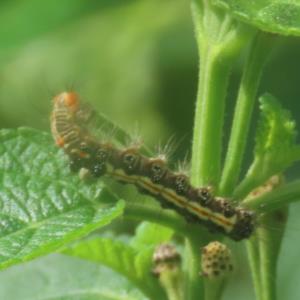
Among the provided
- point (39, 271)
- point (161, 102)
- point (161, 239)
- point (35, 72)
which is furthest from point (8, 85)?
point (161, 239)

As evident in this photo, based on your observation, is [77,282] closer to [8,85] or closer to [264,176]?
[264,176]

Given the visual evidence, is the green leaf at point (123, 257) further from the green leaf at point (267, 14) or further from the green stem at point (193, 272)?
the green leaf at point (267, 14)

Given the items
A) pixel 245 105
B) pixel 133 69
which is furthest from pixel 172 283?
pixel 133 69

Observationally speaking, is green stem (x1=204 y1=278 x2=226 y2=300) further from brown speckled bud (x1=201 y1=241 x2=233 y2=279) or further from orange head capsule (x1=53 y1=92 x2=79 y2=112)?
orange head capsule (x1=53 y1=92 x2=79 y2=112)

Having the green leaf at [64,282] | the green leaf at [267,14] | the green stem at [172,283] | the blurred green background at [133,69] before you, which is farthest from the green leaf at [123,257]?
the blurred green background at [133,69]

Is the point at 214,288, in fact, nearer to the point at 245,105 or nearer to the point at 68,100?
the point at 245,105

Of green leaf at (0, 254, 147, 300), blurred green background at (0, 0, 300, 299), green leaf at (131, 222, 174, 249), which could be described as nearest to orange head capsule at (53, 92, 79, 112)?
green leaf at (131, 222, 174, 249)
